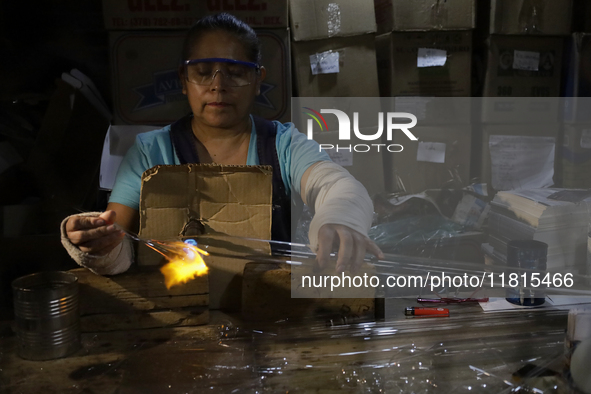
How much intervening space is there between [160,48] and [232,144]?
1.00 ft

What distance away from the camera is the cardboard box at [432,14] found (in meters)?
1.42

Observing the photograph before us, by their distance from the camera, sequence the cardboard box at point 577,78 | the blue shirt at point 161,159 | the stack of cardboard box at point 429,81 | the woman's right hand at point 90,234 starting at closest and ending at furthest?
the woman's right hand at point 90,234
the blue shirt at point 161,159
the stack of cardboard box at point 429,81
the cardboard box at point 577,78

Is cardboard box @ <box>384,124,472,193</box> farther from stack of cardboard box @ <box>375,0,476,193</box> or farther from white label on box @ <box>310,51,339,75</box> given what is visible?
white label on box @ <box>310,51,339,75</box>

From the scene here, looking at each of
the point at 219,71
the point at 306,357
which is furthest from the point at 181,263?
the point at 219,71

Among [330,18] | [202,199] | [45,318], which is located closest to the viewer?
[45,318]

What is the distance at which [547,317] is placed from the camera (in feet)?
3.18

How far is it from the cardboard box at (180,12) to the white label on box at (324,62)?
234 millimetres

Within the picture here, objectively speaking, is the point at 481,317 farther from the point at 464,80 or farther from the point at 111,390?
the point at 464,80

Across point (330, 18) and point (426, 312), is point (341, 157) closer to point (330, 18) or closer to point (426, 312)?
point (330, 18)

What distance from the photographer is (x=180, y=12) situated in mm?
1125

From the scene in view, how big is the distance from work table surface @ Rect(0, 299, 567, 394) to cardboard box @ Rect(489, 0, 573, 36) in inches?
38.5

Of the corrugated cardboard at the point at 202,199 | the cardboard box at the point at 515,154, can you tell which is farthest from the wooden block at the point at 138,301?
the cardboard box at the point at 515,154

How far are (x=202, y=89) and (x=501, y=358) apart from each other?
872 mm

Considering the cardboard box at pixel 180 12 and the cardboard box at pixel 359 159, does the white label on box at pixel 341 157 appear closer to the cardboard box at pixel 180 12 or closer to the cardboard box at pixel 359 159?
the cardboard box at pixel 359 159
